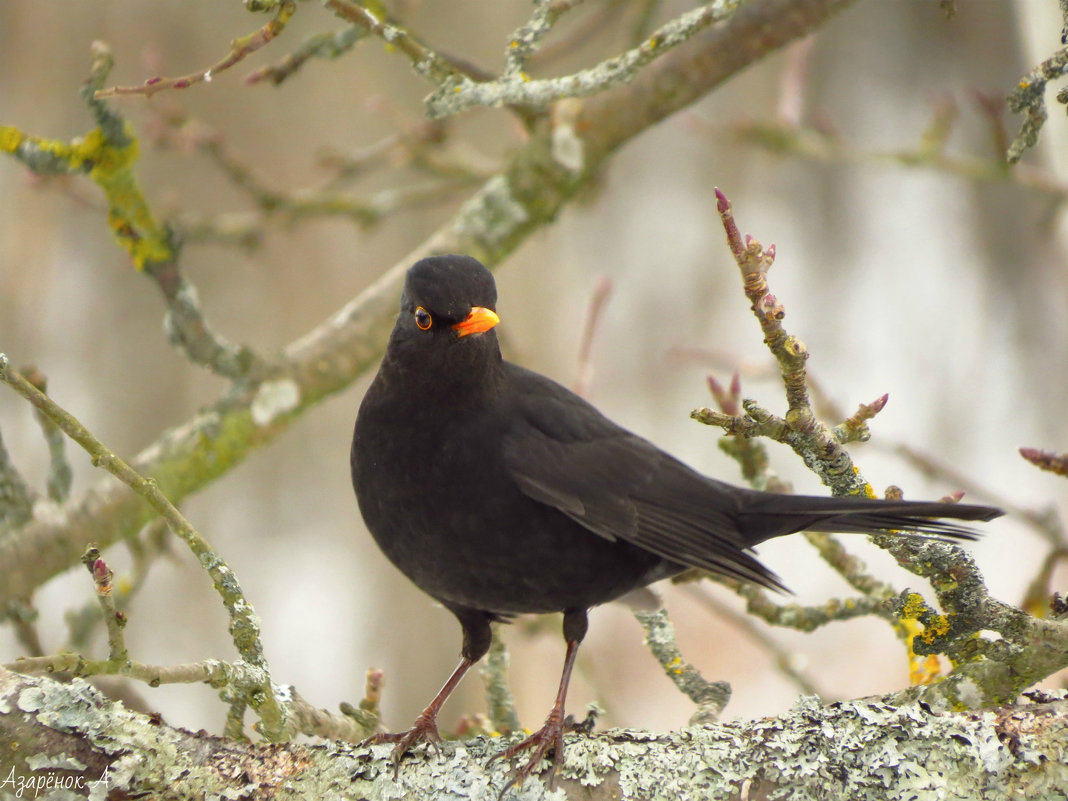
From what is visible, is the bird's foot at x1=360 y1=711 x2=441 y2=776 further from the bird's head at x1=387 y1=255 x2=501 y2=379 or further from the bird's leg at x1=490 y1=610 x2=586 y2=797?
the bird's head at x1=387 y1=255 x2=501 y2=379

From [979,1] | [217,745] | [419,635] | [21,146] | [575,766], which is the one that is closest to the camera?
[217,745]

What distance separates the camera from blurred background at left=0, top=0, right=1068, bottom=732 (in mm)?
5613

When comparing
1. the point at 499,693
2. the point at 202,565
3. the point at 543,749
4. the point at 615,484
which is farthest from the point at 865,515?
the point at 202,565

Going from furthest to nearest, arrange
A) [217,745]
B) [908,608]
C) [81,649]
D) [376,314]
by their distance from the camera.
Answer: [376,314]
[81,649]
[908,608]
[217,745]

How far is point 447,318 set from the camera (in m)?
2.66

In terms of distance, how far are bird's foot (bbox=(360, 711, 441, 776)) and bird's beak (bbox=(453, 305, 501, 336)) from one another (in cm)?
98

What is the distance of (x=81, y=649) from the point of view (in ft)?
11.4

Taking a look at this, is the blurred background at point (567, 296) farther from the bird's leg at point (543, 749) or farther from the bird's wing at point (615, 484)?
the bird's leg at point (543, 749)

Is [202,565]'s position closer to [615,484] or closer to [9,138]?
[615,484]

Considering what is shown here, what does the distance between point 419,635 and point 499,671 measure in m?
2.90

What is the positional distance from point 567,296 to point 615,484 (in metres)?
4.13

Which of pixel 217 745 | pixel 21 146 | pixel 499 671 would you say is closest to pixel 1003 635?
pixel 499 671

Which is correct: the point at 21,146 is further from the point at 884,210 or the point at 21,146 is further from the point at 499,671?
the point at 884,210

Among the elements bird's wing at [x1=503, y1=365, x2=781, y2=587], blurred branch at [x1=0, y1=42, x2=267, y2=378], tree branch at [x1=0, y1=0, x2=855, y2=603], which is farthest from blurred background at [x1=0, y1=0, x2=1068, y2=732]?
bird's wing at [x1=503, y1=365, x2=781, y2=587]
